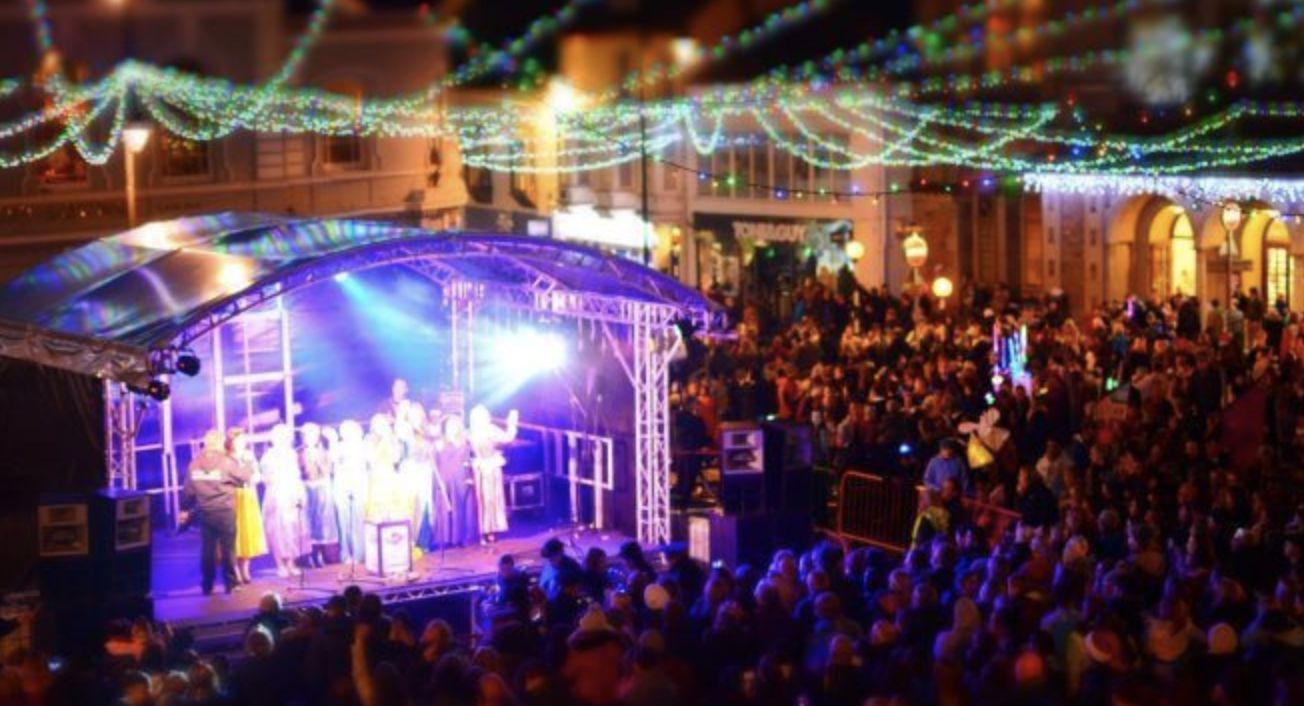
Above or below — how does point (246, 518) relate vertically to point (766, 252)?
below

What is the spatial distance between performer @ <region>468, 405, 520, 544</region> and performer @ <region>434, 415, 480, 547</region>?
0.27ft

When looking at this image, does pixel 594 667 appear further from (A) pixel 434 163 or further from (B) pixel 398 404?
(A) pixel 434 163

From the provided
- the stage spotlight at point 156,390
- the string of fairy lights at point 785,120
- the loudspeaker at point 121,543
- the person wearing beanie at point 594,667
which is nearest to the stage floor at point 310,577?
the loudspeaker at point 121,543

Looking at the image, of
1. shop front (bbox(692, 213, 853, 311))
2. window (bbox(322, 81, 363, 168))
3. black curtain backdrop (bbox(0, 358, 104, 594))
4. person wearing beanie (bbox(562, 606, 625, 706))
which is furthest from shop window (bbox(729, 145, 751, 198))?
person wearing beanie (bbox(562, 606, 625, 706))

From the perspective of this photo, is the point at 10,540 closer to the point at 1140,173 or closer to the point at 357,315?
the point at 357,315

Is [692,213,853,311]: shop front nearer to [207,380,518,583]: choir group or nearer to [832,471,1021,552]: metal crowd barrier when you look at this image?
[207,380,518,583]: choir group

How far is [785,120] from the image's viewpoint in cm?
3688

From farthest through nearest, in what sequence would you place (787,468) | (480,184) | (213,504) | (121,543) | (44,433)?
(480,184) < (44,433) < (787,468) < (213,504) < (121,543)

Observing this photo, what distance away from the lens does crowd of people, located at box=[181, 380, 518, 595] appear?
17.0m

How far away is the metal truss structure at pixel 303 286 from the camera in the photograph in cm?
1620

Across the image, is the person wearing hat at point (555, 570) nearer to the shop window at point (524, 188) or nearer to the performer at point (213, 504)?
the performer at point (213, 504)

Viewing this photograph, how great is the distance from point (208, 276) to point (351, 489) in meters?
2.48

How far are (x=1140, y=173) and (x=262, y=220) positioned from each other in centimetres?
1440

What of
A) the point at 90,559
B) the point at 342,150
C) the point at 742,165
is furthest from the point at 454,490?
the point at 742,165
